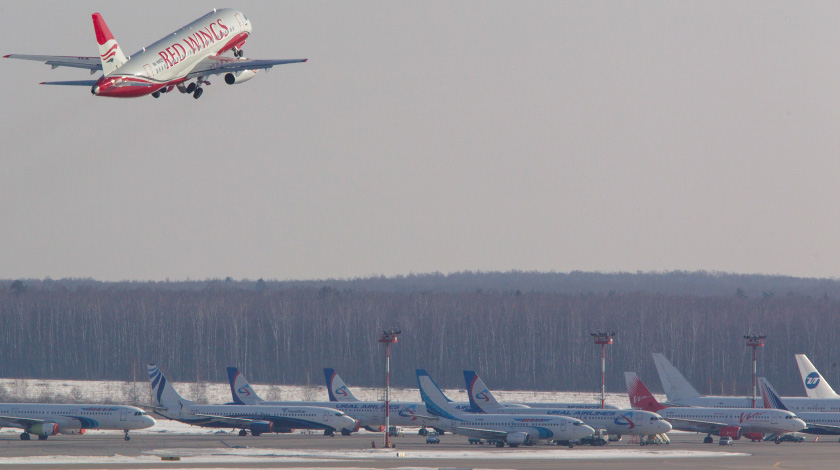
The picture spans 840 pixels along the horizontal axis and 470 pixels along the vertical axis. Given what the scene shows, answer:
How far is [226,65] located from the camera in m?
63.5

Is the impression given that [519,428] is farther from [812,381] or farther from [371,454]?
[812,381]

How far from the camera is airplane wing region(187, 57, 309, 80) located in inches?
2424

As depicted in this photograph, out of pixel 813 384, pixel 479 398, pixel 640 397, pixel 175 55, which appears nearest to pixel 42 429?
pixel 479 398

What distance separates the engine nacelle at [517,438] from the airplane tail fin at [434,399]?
6298 mm

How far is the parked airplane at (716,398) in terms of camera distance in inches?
4316

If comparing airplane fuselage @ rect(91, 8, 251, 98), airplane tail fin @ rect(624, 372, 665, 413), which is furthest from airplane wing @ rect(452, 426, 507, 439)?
airplane fuselage @ rect(91, 8, 251, 98)

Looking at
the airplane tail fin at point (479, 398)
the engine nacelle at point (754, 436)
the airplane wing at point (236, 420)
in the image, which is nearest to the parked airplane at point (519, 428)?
the airplane tail fin at point (479, 398)

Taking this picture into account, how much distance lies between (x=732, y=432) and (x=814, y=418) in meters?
11.0

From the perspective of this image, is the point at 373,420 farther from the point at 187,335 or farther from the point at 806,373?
the point at 187,335

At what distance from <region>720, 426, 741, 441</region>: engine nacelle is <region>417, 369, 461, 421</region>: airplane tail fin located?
23664 millimetres

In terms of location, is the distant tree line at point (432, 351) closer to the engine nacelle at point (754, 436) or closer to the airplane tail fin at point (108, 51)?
the engine nacelle at point (754, 436)

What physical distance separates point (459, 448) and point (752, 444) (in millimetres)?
27405

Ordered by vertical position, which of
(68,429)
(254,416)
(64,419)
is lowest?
(68,429)

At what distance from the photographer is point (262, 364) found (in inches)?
7402
